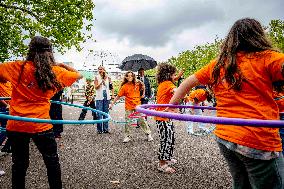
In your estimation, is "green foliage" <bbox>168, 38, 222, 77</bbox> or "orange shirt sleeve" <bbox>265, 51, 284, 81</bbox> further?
"green foliage" <bbox>168, 38, 222, 77</bbox>

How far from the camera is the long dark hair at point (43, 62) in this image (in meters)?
3.27

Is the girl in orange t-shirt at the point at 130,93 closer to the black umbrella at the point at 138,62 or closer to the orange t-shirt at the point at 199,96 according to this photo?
the orange t-shirt at the point at 199,96

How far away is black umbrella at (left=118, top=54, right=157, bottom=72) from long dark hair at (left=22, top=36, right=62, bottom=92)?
30.4 feet

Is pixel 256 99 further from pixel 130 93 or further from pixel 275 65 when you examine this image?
pixel 130 93

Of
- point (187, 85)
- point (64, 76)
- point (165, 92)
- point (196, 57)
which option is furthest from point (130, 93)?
point (196, 57)

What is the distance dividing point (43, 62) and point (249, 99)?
228 centimetres

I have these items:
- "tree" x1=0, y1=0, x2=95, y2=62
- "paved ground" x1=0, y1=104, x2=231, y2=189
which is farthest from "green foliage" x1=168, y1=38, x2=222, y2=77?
"paved ground" x1=0, y1=104, x2=231, y2=189

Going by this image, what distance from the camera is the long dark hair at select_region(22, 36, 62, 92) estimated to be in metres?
3.27

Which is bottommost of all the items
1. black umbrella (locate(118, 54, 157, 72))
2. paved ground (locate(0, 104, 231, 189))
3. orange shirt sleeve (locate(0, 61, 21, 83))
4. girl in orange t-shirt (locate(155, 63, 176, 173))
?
paved ground (locate(0, 104, 231, 189))

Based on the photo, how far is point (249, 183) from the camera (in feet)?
7.36

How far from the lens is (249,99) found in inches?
81.4

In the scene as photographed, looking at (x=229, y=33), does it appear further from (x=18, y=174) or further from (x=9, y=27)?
(x=9, y=27)

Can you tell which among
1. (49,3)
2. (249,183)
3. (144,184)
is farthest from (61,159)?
(49,3)

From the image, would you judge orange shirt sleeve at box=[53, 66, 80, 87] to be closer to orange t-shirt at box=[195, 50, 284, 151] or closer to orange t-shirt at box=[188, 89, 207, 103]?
orange t-shirt at box=[188, 89, 207, 103]
